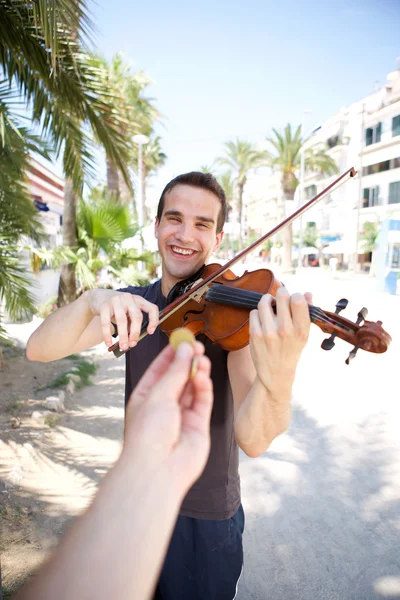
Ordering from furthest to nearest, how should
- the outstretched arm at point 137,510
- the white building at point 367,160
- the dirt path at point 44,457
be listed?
1. the white building at point 367,160
2. the dirt path at point 44,457
3. the outstretched arm at point 137,510

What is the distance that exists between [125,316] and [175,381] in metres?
0.76

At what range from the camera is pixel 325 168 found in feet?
76.8

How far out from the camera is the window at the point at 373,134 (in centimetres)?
2330

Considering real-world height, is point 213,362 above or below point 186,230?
below

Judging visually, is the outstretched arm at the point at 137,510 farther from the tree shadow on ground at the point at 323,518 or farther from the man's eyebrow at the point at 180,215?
the tree shadow on ground at the point at 323,518

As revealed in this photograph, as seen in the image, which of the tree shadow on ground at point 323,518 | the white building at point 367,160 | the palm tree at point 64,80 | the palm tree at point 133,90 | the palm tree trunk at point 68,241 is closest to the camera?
the tree shadow on ground at point 323,518

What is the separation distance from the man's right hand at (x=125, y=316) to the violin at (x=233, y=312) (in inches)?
2.2

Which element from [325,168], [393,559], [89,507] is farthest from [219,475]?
[325,168]

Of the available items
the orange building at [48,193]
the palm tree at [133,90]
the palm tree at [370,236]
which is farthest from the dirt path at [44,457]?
the palm tree at [370,236]

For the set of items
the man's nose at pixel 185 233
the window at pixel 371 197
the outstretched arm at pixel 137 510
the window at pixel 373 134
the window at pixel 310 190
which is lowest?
the outstretched arm at pixel 137 510

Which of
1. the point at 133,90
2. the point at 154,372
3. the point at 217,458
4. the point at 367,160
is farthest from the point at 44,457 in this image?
the point at 367,160

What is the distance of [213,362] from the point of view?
152 centimetres

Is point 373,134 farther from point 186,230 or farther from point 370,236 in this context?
point 186,230

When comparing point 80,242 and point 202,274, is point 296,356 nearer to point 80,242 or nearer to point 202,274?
point 202,274
